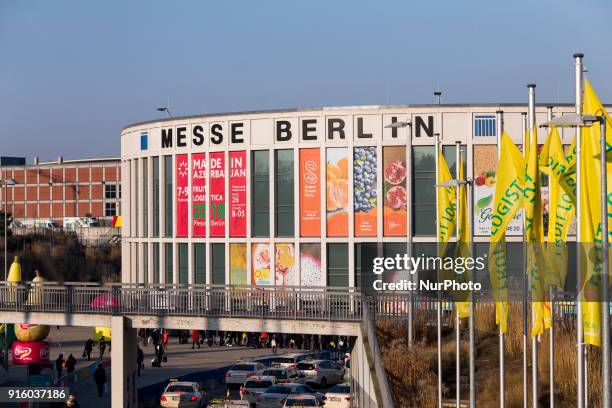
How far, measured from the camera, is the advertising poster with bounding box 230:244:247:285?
189 ft

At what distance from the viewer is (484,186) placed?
5356 cm

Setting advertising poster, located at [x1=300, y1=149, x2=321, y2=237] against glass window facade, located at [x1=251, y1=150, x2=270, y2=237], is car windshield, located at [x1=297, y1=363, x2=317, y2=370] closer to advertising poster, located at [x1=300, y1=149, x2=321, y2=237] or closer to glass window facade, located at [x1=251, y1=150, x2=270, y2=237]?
advertising poster, located at [x1=300, y1=149, x2=321, y2=237]

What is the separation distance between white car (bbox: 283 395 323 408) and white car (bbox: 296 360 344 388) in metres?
10.8

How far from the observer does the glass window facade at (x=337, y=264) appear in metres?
55.2

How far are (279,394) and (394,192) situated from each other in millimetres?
13358

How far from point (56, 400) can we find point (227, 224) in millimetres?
19086

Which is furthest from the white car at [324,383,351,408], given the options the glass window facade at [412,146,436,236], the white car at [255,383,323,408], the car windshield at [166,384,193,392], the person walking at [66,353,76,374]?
the person walking at [66,353,76,374]

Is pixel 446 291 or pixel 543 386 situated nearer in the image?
pixel 543 386

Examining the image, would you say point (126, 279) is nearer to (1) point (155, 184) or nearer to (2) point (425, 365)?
(1) point (155, 184)

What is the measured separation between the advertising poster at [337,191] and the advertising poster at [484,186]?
21.1 ft

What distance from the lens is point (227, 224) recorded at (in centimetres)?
5797

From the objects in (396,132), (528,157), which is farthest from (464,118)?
(528,157)

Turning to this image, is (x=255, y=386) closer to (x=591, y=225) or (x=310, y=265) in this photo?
(x=310, y=265)
